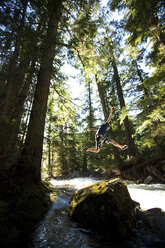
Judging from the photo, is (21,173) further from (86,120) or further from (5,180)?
(86,120)

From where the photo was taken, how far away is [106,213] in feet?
9.62

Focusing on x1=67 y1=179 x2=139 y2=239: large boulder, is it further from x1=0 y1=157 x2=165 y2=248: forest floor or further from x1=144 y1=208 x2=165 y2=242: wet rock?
x1=0 y1=157 x2=165 y2=248: forest floor

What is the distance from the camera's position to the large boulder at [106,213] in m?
2.70

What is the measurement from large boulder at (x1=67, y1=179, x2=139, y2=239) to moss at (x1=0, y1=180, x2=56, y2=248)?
3.26ft

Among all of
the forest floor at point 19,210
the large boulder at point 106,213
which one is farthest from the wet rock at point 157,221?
the forest floor at point 19,210

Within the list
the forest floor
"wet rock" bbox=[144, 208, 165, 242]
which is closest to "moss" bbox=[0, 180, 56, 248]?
the forest floor

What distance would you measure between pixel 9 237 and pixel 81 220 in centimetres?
166

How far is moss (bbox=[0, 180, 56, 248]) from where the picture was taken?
2273 mm

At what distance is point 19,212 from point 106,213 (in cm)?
202

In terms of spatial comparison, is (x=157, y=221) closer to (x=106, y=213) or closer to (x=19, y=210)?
(x=106, y=213)

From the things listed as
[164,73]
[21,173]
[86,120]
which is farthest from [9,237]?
[86,120]

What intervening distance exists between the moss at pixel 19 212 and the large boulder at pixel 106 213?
994mm

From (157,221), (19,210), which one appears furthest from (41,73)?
(157,221)

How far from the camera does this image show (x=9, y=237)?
2.23 m
